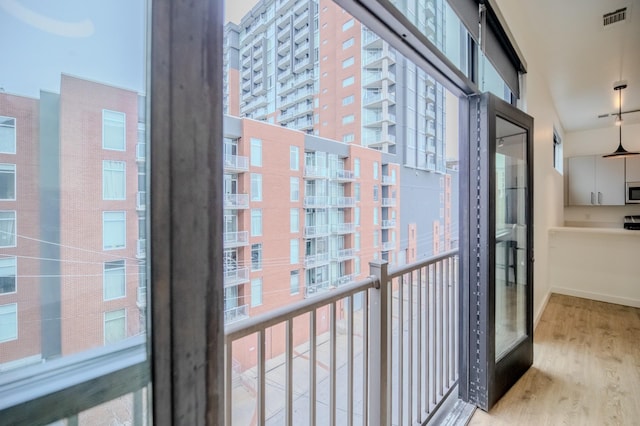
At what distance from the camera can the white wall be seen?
535cm

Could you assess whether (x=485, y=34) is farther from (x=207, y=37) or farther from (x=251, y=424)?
(x=251, y=424)

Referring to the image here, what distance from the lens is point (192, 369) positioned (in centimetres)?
58

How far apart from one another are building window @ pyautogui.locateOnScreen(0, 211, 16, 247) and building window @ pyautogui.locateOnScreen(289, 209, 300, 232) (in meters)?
0.91

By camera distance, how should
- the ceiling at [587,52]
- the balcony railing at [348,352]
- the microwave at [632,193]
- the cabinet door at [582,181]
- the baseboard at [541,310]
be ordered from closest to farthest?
the balcony railing at [348,352]
the ceiling at [587,52]
the baseboard at [541,310]
the microwave at [632,193]
the cabinet door at [582,181]

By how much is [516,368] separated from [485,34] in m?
2.36

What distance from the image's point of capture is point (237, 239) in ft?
3.45

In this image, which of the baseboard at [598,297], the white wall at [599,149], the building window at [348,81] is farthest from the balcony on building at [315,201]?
the white wall at [599,149]

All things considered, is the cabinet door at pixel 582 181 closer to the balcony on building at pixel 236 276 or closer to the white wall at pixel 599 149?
the white wall at pixel 599 149

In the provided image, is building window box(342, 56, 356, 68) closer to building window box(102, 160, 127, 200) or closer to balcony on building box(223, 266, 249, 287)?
balcony on building box(223, 266, 249, 287)

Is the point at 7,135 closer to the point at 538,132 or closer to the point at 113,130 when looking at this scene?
the point at 113,130

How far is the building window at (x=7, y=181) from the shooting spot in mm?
429

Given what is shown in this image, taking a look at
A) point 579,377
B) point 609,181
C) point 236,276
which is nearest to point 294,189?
point 236,276

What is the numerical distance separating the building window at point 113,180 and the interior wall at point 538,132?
2461 millimetres

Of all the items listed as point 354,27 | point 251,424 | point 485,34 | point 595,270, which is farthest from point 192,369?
point 595,270
